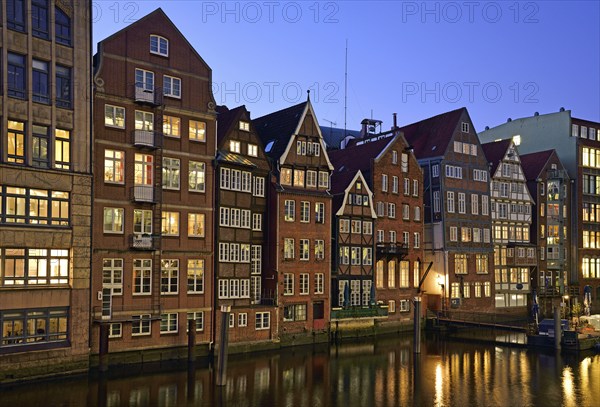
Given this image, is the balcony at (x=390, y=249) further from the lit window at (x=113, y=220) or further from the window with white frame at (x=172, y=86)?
the lit window at (x=113, y=220)

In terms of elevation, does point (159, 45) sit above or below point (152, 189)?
above

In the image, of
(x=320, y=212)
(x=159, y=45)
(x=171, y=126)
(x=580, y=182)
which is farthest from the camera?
(x=580, y=182)

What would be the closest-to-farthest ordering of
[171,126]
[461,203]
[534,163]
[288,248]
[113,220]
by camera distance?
1. [113,220]
2. [171,126]
3. [288,248]
4. [461,203]
5. [534,163]

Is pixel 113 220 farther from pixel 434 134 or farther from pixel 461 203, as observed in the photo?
pixel 434 134

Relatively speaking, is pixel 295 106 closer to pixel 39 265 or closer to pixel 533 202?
pixel 39 265

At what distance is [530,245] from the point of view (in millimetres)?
77438

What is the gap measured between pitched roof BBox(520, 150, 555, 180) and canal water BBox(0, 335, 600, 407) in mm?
31767

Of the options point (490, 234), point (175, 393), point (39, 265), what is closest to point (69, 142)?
point (39, 265)

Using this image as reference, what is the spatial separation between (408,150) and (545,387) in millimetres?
31978

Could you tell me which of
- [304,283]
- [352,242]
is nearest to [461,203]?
[352,242]

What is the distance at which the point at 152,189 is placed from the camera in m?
44.0

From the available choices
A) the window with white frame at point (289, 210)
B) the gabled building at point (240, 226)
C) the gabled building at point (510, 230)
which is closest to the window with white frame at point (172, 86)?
the gabled building at point (240, 226)

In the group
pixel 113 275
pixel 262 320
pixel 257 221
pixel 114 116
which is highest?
pixel 114 116

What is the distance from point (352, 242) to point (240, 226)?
14.6m
